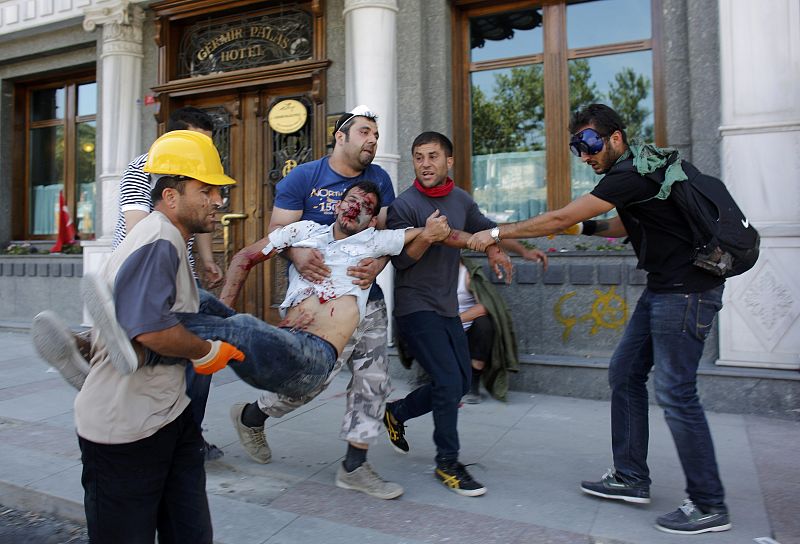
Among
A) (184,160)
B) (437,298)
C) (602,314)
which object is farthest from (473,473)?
(184,160)

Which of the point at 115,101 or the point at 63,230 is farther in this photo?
the point at 63,230

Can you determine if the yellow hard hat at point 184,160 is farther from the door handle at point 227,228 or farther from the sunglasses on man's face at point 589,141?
the door handle at point 227,228

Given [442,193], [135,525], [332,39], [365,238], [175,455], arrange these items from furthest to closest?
[332,39], [442,193], [365,238], [175,455], [135,525]

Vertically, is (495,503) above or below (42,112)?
below

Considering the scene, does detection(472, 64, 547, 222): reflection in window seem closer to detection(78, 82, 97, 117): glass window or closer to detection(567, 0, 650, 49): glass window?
detection(567, 0, 650, 49): glass window

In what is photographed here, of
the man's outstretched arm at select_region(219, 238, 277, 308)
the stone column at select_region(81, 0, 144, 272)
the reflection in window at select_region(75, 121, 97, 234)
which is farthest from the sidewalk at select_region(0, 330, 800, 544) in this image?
the reflection in window at select_region(75, 121, 97, 234)

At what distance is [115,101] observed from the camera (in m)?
8.38

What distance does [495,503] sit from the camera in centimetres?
353

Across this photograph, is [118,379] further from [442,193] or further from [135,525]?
[442,193]

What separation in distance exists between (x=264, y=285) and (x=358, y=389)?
14.7 ft

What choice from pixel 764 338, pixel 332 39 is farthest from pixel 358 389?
pixel 332 39

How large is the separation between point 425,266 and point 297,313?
0.91 meters

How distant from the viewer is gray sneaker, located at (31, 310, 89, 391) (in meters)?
2.05

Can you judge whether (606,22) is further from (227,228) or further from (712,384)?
(227,228)
